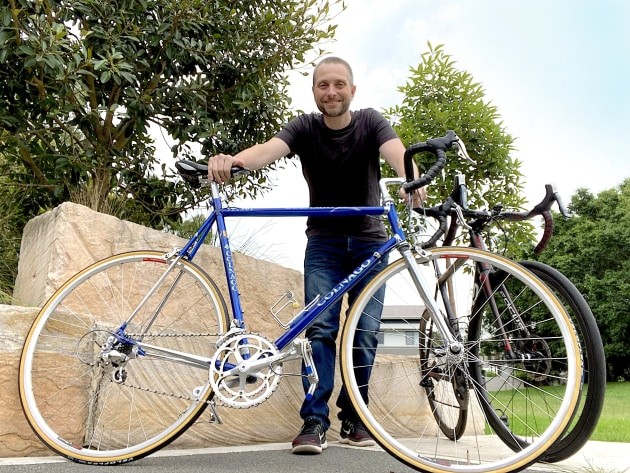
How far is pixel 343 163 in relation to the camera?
9.96 ft

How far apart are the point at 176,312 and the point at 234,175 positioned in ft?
3.06

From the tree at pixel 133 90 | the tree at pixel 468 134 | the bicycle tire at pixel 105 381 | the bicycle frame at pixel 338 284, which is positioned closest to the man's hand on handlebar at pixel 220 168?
the bicycle frame at pixel 338 284

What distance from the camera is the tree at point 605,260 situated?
82.2 feet

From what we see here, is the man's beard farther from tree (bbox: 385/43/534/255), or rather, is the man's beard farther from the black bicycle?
tree (bbox: 385/43/534/255)

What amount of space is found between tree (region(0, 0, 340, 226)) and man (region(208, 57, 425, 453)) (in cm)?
178

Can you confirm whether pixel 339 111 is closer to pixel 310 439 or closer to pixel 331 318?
pixel 331 318

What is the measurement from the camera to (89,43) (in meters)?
4.57

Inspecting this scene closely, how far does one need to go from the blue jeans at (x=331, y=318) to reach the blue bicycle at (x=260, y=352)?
0.05m

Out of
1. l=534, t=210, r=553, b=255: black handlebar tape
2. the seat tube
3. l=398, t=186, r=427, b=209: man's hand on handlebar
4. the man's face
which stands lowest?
the seat tube

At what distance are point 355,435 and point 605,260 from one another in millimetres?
25805

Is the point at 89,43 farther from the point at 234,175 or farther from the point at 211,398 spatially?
the point at 211,398

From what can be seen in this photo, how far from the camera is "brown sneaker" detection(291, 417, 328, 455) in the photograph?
2.70m

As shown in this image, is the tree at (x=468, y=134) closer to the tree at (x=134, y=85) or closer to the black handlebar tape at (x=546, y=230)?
the tree at (x=134, y=85)

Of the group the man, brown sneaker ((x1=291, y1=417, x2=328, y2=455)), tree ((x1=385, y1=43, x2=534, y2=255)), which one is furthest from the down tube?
tree ((x1=385, y1=43, x2=534, y2=255))
